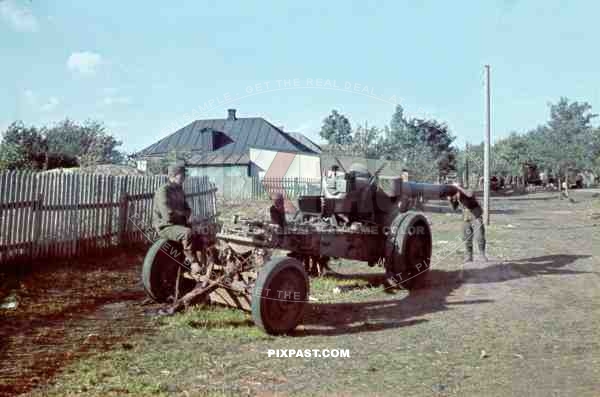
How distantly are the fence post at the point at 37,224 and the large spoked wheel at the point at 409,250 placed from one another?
5971 millimetres

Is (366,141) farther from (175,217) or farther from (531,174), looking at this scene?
(531,174)

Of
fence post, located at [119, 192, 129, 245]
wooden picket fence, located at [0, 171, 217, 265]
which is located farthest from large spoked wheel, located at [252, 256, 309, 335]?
fence post, located at [119, 192, 129, 245]

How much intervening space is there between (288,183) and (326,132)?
3939 mm

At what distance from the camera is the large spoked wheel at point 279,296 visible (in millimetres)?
5988

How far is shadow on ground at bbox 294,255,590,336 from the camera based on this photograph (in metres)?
6.87

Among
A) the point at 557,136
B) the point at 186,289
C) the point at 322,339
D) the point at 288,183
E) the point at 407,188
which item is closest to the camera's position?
the point at 322,339

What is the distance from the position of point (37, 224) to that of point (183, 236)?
4372 millimetres

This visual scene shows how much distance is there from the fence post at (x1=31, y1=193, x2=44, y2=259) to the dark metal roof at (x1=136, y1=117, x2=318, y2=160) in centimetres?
2196

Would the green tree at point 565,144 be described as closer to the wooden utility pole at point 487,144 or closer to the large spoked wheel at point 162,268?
the wooden utility pole at point 487,144

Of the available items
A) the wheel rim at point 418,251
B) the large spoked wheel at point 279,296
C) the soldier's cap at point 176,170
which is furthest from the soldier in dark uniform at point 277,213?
the wheel rim at point 418,251

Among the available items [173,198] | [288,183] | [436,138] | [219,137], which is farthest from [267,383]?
[219,137]

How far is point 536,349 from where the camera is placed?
5.88m

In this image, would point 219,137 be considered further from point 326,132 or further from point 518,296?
point 518,296

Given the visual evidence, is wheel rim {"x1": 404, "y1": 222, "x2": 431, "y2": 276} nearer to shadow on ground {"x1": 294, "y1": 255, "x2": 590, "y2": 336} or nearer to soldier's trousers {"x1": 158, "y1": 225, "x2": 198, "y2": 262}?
shadow on ground {"x1": 294, "y1": 255, "x2": 590, "y2": 336}
